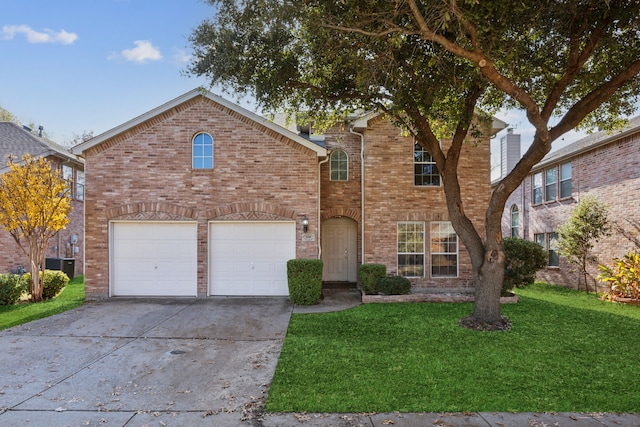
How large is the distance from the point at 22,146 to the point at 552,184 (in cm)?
2354

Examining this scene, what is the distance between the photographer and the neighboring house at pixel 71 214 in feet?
49.9

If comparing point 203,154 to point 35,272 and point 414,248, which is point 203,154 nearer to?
point 35,272

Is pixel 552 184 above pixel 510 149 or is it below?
below

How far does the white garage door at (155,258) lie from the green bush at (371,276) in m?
4.95


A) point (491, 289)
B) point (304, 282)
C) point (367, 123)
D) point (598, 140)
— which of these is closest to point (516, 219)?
point (598, 140)

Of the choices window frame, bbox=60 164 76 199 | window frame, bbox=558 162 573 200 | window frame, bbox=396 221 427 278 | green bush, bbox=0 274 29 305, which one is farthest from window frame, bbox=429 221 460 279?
window frame, bbox=60 164 76 199

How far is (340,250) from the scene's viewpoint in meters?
14.1

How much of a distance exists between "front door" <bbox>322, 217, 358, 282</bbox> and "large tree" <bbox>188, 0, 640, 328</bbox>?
16.8 ft

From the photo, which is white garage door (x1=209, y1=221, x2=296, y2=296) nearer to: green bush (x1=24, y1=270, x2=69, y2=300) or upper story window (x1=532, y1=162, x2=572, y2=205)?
green bush (x1=24, y1=270, x2=69, y2=300)

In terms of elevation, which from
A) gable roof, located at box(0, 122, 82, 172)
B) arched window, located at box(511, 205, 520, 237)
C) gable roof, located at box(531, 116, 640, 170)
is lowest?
arched window, located at box(511, 205, 520, 237)

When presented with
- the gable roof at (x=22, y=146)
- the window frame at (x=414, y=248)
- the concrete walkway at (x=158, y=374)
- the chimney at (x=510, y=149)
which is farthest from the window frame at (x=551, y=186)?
the gable roof at (x=22, y=146)

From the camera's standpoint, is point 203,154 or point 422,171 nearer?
point 203,154

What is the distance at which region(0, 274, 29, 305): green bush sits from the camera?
1027 cm

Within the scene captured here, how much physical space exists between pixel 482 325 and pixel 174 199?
8.75 m
